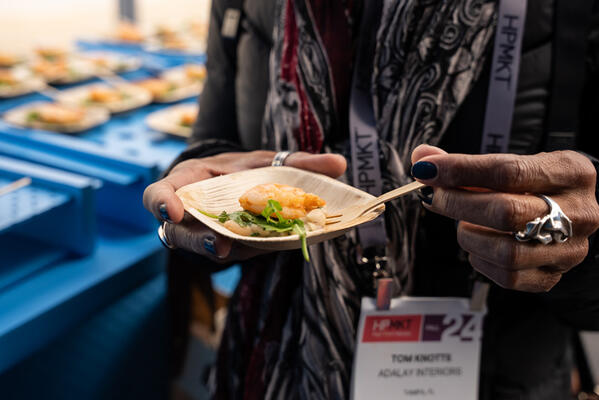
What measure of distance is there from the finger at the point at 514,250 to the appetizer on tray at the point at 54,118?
165cm

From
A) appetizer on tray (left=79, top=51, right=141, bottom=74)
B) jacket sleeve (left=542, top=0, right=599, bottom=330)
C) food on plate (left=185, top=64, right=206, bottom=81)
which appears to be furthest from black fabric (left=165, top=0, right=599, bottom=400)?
appetizer on tray (left=79, top=51, right=141, bottom=74)

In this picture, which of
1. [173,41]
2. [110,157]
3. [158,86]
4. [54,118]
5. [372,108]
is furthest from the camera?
[173,41]

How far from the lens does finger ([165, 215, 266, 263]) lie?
0.79 meters

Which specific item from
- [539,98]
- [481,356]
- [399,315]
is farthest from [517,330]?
[539,98]

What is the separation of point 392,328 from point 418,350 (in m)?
0.08

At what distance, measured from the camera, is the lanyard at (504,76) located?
90 centimetres

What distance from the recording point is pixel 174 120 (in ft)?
7.00

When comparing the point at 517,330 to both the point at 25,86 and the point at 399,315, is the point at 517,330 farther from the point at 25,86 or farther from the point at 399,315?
the point at 25,86

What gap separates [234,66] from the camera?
49.4 inches

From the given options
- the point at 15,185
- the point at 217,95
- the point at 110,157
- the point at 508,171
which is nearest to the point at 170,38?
the point at 110,157

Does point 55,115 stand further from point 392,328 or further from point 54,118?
point 392,328

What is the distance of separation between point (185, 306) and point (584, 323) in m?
1.16

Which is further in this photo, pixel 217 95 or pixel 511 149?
pixel 217 95

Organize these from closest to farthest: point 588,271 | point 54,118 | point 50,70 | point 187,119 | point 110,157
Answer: point 588,271, point 110,157, point 54,118, point 187,119, point 50,70
